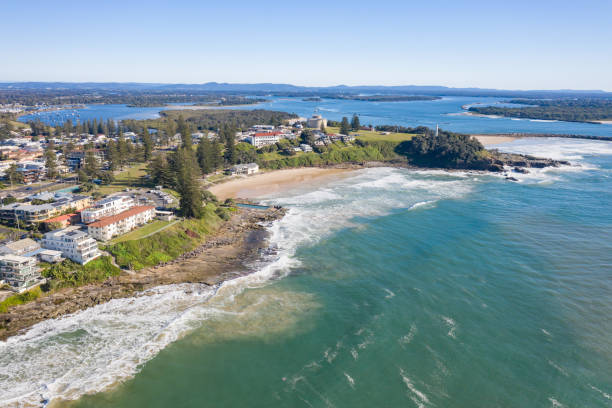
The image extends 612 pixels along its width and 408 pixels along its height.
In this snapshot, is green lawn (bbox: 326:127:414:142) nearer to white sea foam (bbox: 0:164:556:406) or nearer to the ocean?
the ocean

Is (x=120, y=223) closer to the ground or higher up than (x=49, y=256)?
higher up

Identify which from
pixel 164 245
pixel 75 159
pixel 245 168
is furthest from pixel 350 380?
pixel 75 159

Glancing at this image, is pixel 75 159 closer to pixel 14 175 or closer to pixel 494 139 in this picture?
pixel 14 175

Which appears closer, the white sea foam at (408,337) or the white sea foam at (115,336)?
the white sea foam at (115,336)

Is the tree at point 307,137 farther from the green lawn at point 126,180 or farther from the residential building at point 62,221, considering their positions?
the residential building at point 62,221

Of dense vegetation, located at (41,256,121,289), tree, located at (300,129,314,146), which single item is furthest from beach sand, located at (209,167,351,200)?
dense vegetation, located at (41,256,121,289)

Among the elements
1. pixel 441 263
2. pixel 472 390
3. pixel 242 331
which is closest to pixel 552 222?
pixel 441 263

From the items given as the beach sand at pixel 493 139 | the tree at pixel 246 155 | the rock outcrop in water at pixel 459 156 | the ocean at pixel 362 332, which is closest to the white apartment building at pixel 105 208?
the ocean at pixel 362 332
